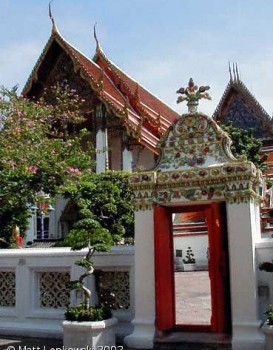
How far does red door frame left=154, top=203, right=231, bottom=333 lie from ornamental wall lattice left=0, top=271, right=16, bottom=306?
7.40 feet

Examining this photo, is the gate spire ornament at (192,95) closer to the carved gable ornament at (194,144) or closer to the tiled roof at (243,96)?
the carved gable ornament at (194,144)

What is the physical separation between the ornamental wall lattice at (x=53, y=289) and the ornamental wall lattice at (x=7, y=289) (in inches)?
18.0

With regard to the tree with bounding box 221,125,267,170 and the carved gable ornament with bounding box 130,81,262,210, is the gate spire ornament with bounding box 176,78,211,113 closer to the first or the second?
the carved gable ornament with bounding box 130,81,262,210

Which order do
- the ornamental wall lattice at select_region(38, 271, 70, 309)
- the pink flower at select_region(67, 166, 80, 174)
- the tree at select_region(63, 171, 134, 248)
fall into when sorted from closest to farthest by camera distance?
1. the ornamental wall lattice at select_region(38, 271, 70, 309)
2. the pink flower at select_region(67, 166, 80, 174)
3. the tree at select_region(63, 171, 134, 248)

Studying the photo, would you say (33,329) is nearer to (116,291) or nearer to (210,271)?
(116,291)

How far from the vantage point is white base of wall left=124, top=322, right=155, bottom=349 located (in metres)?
6.14

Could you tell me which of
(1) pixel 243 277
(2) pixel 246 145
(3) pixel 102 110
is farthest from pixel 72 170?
(2) pixel 246 145

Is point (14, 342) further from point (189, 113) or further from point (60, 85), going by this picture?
point (60, 85)

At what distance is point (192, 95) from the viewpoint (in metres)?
6.64

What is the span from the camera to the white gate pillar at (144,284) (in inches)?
245

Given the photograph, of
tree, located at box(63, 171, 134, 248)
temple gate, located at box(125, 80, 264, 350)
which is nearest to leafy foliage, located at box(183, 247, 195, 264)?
tree, located at box(63, 171, 134, 248)

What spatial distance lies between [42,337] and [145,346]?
1.53 meters

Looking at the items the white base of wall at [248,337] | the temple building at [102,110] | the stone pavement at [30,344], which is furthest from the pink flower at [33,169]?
the temple building at [102,110]

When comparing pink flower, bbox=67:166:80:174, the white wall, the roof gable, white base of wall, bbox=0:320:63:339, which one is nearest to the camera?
the white wall
